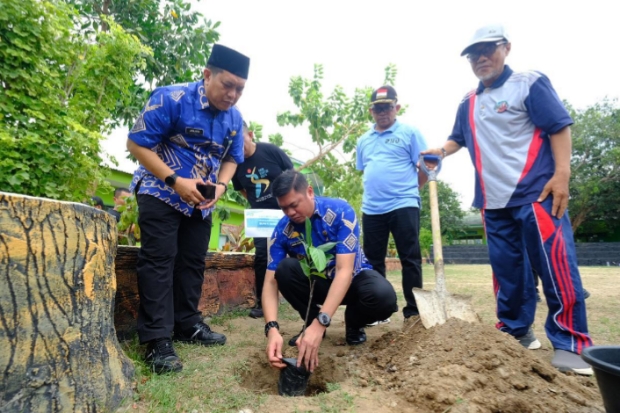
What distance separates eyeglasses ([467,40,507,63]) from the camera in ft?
8.21

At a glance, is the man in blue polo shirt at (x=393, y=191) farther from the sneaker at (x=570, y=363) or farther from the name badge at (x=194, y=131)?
the name badge at (x=194, y=131)

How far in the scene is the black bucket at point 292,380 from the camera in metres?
2.13

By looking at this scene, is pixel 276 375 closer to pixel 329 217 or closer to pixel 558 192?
pixel 329 217

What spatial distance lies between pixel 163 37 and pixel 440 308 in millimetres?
5673

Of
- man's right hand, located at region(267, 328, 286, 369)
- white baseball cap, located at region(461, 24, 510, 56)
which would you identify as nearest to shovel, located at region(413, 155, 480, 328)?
man's right hand, located at region(267, 328, 286, 369)

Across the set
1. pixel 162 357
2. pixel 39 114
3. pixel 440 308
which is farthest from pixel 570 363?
pixel 39 114

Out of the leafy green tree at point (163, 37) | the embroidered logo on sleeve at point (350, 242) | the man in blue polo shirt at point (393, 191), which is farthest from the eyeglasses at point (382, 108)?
the leafy green tree at point (163, 37)

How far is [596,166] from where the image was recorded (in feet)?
77.0

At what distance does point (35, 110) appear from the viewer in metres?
2.98

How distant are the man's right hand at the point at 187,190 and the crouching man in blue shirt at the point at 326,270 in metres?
0.42

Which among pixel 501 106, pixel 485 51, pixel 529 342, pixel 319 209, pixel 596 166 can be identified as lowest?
pixel 529 342

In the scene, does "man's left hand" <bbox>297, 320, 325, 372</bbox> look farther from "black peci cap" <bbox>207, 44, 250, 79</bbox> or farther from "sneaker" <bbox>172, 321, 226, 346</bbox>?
"black peci cap" <bbox>207, 44, 250, 79</bbox>

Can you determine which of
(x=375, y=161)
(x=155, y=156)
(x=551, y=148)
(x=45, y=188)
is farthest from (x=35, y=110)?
(x=551, y=148)

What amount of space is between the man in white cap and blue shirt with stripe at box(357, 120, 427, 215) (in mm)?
687
